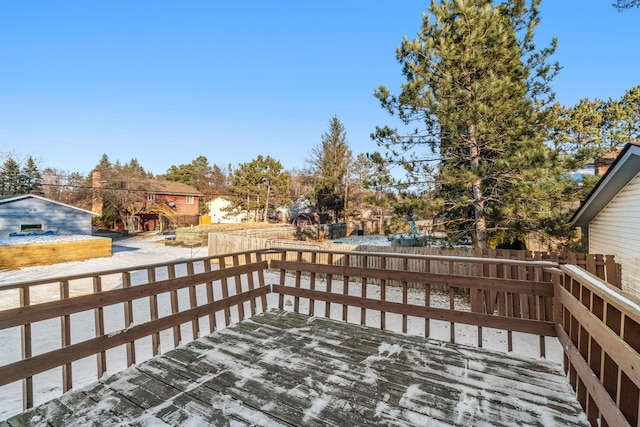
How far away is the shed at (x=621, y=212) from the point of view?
585cm

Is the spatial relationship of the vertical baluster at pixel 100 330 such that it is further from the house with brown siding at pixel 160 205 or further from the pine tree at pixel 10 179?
the pine tree at pixel 10 179

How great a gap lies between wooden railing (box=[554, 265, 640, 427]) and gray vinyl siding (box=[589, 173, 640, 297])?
600 cm

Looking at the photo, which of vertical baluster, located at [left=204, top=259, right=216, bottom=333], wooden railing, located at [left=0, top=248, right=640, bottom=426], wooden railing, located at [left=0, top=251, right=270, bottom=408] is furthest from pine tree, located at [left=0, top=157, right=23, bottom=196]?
wooden railing, located at [left=0, top=251, right=270, bottom=408]

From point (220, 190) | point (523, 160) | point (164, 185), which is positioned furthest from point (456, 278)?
point (220, 190)

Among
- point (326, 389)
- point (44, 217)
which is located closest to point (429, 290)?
point (326, 389)

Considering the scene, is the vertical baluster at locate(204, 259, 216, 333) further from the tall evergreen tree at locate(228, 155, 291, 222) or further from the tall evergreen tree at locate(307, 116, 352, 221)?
the tall evergreen tree at locate(228, 155, 291, 222)

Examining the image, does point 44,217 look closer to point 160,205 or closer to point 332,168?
point 160,205

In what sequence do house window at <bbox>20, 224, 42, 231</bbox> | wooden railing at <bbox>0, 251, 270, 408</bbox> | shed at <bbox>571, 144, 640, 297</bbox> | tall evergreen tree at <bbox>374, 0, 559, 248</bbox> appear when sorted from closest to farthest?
wooden railing at <bbox>0, 251, 270, 408</bbox> < shed at <bbox>571, 144, 640, 297</bbox> < tall evergreen tree at <bbox>374, 0, 559, 248</bbox> < house window at <bbox>20, 224, 42, 231</bbox>

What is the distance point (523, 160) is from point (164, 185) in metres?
29.7

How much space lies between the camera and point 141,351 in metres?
4.45

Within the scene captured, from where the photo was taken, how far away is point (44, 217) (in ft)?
51.1

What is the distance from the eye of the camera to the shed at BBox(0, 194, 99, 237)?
1434 centimetres

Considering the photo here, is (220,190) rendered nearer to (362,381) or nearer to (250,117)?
(250,117)

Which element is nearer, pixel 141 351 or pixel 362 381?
pixel 362 381
